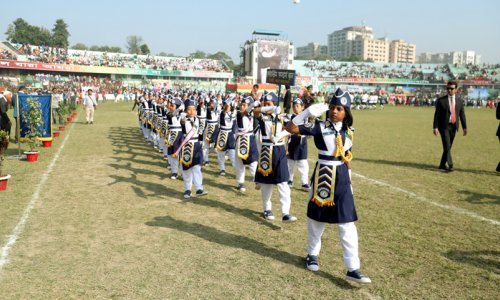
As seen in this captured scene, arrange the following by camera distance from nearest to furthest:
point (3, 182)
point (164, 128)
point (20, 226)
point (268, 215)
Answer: point (20, 226)
point (268, 215)
point (3, 182)
point (164, 128)

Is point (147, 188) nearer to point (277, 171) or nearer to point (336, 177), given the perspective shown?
point (277, 171)

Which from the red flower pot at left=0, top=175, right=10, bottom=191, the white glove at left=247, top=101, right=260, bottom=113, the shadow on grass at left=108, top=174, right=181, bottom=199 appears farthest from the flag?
the white glove at left=247, top=101, right=260, bottom=113

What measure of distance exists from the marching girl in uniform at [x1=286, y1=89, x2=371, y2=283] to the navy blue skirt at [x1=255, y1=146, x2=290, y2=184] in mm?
1871

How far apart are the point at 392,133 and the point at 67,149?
15.6m

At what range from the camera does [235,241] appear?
233 inches

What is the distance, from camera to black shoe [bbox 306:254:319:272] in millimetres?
4914

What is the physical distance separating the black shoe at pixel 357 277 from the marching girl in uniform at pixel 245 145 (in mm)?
4572

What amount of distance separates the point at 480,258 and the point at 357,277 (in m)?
2.00

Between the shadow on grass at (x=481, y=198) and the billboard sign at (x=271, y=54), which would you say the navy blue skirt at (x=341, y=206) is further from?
the billboard sign at (x=271, y=54)

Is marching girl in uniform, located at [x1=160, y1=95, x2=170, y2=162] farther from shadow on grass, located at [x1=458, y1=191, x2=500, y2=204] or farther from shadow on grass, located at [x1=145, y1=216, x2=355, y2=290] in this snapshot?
shadow on grass, located at [x1=458, y1=191, x2=500, y2=204]

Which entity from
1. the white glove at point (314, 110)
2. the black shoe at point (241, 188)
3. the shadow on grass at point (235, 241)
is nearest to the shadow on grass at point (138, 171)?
the black shoe at point (241, 188)

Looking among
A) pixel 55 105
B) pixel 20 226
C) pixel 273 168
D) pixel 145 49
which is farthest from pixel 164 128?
pixel 145 49

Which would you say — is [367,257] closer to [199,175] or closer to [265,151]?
[265,151]

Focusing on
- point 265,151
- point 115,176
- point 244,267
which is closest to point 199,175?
point 265,151
